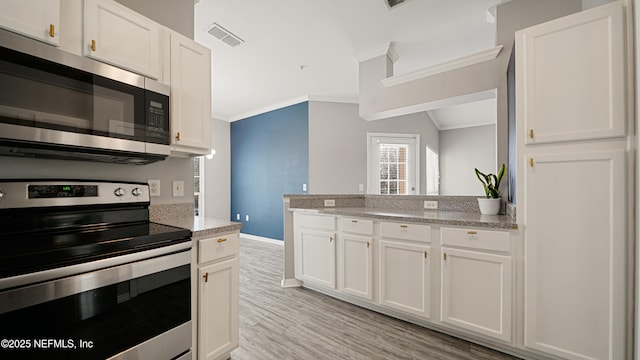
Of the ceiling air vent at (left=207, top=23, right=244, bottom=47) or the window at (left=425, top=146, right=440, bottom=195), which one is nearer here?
the ceiling air vent at (left=207, top=23, right=244, bottom=47)

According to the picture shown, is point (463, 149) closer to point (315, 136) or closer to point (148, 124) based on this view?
point (315, 136)

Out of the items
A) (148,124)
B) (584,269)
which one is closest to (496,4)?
(584,269)

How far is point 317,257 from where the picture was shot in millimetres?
2799

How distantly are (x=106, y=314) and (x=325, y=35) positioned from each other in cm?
301

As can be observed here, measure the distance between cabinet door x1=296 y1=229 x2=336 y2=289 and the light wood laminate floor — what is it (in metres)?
0.20

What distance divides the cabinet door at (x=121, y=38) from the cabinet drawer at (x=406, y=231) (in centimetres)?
205

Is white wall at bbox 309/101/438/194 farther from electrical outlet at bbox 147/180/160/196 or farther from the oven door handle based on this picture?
the oven door handle

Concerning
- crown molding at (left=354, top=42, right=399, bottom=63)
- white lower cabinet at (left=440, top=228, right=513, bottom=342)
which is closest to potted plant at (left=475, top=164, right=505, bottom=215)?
white lower cabinet at (left=440, top=228, right=513, bottom=342)

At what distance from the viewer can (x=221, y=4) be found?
7.80 feet

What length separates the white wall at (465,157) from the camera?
21.3 ft

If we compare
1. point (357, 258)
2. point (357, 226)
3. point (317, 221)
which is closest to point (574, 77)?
point (357, 226)

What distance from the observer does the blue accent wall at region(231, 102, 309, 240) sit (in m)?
5.16

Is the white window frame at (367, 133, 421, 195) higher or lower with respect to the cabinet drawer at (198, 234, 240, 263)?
higher

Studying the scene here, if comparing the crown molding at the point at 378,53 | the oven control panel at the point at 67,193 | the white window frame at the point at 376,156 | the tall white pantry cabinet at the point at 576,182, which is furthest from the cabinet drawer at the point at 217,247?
the white window frame at the point at 376,156
